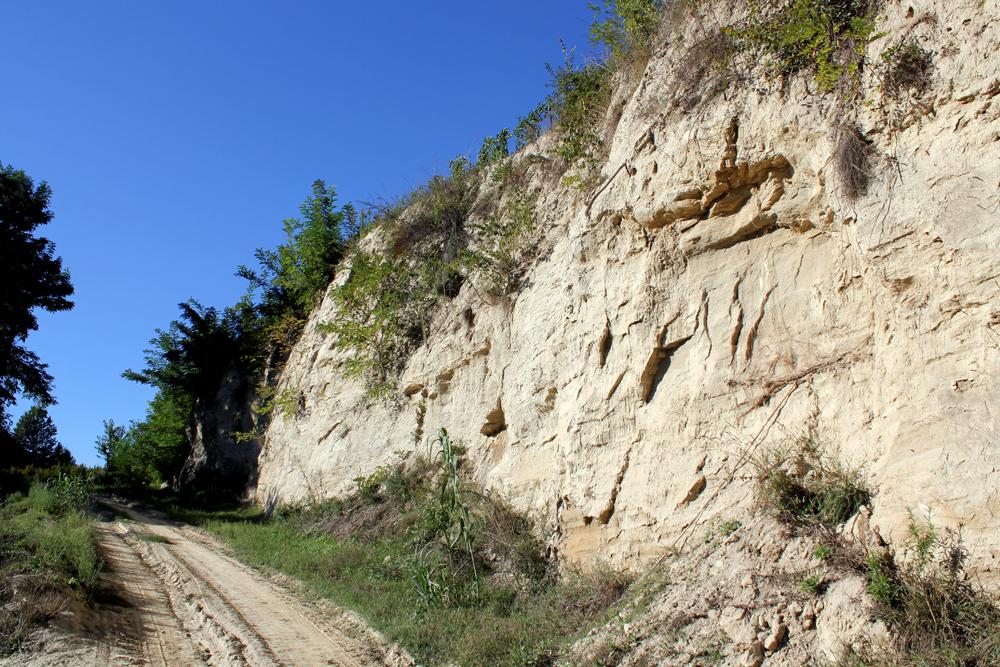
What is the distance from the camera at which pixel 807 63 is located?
784 cm

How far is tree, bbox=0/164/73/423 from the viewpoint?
2384cm

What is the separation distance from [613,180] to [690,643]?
6353 mm

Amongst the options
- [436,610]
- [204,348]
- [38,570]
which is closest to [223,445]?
[204,348]

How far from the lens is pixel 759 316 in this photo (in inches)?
302

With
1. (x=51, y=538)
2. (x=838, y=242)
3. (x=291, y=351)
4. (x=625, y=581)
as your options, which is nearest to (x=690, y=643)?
(x=625, y=581)

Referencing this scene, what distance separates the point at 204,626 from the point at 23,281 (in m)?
20.4

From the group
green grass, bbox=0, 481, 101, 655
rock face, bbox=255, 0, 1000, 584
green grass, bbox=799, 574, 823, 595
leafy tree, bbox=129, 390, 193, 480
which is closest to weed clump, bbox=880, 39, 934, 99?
rock face, bbox=255, 0, 1000, 584

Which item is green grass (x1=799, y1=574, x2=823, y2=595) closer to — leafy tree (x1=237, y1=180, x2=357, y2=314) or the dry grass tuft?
the dry grass tuft

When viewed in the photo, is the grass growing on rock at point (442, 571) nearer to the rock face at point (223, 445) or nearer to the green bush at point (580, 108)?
the green bush at point (580, 108)

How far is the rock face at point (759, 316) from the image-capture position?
560cm

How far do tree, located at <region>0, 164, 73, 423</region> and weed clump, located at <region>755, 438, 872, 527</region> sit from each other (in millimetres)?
24658

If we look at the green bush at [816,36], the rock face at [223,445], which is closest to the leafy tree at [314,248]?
the rock face at [223,445]

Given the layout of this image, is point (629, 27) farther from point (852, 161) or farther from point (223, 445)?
point (223, 445)

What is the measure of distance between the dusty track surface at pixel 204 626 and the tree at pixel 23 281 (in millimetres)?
15074
